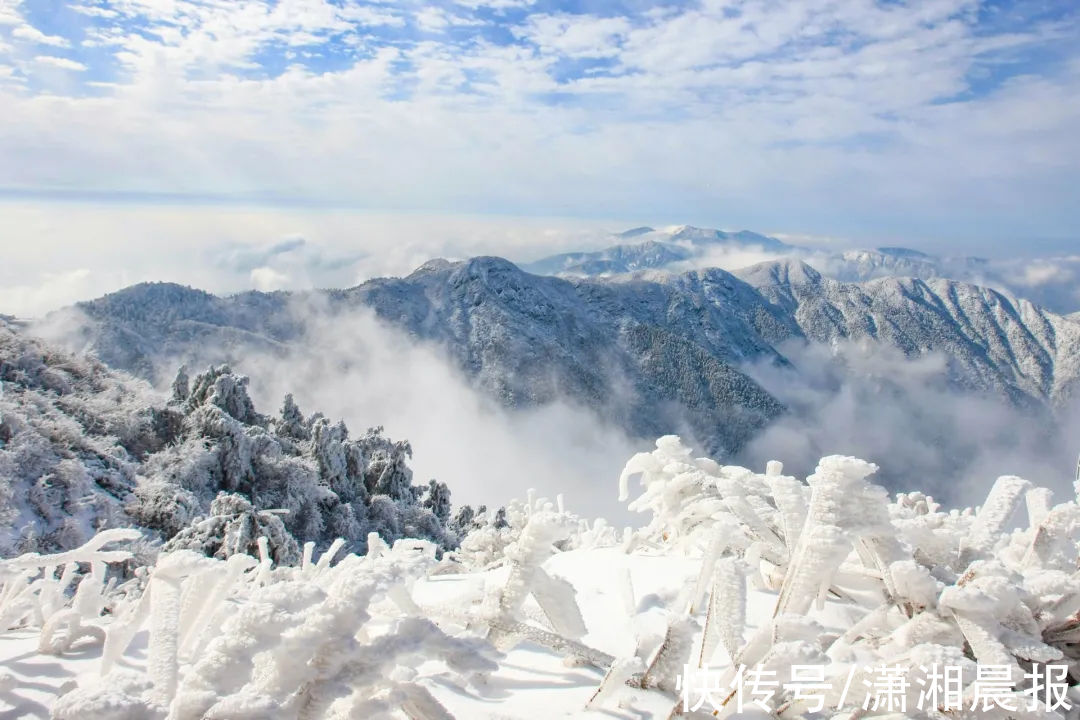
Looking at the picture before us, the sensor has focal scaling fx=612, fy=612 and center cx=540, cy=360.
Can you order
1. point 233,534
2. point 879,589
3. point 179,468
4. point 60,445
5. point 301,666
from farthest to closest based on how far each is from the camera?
point 179,468
point 60,445
point 233,534
point 879,589
point 301,666

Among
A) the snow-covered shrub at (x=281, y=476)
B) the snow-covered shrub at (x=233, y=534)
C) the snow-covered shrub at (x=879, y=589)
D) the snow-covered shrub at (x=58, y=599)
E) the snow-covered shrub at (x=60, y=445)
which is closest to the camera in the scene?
the snow-covered shrub at (x=879, y=589)

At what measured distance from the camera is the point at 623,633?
2.31 meters

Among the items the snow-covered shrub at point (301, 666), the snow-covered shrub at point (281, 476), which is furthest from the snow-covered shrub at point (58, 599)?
the snow-covered shrub at point (281, 476)

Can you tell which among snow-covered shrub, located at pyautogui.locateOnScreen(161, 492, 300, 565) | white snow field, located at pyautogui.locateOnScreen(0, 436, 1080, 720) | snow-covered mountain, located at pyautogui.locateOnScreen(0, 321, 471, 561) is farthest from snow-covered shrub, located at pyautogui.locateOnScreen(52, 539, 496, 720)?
snow-covered shrub, located at pyautogui.locateOnScreen(161, 492, 300, 565)

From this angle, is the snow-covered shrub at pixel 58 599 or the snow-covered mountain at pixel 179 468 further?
the snow-covered mountain at pixel 179 468

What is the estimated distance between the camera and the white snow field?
3.81ft

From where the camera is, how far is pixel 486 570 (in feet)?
11.7

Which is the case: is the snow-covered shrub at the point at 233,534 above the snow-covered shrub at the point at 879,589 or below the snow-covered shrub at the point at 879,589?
below

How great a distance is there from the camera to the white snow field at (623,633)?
116 cm

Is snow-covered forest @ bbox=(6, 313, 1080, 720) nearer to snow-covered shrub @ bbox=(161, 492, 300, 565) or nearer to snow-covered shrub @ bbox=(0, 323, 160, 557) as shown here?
snow-covered shrub @ bbox=(161, 492, 300, 565)

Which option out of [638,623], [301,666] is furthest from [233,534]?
[301,666]

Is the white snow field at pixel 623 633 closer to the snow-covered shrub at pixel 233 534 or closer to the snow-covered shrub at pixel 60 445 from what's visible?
the snow-covered shrub at pixel 233 534

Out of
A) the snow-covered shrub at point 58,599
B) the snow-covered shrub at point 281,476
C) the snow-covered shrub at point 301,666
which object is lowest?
the snow-covered shrub at point 281,476

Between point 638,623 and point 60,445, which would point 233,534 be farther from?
point 638,623
